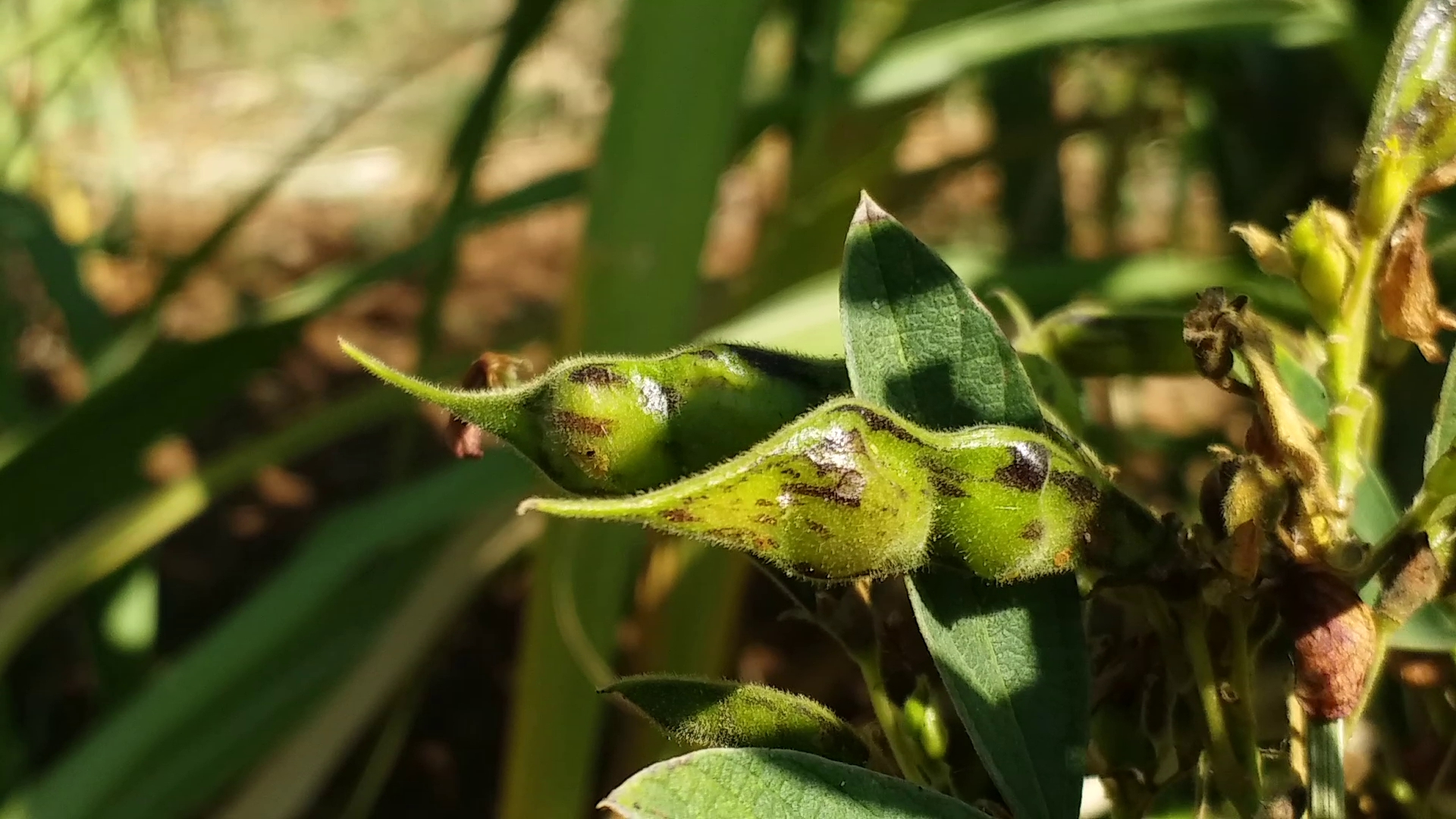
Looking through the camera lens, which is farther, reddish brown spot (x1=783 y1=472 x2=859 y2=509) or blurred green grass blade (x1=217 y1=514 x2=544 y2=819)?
blurred green grass blade (x1=217 y1=514 x2=544 y2=819)

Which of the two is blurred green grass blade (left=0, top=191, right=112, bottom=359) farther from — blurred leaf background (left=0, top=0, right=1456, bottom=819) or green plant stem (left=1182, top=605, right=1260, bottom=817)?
green plant stem (left=1182, top=605, right=1260, bottom=817)

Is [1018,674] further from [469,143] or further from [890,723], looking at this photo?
[469,143]

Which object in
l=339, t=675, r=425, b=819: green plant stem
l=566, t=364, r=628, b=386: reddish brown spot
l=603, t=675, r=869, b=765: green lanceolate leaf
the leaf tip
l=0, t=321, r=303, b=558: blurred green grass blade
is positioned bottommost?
l=339, t=675, r=425, b=819: green plant stem

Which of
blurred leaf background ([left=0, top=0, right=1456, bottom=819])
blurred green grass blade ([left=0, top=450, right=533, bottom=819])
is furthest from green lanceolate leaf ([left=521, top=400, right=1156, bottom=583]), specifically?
blurred green grass blade ([left=0, top=450, right=533, bottom=819])

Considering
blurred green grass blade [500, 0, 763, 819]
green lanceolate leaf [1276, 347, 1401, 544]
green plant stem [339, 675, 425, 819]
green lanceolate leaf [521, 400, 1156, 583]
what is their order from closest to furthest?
green lanceolate leaf [521, 400, 1156, 583] < green lanceolate leaf [1276, 347, 1401, 544] < blurred green grass blade [500, 0, 763, 819] < green plant stem [339, 675, 425, 819]

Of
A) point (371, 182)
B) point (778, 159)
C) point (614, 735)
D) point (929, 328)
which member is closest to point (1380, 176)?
point (929, 328)

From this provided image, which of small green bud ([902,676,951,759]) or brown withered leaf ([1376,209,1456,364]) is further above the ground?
brown withered leaf ([1376,209,1456,364])

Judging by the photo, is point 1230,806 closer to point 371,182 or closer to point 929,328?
point 929,328
